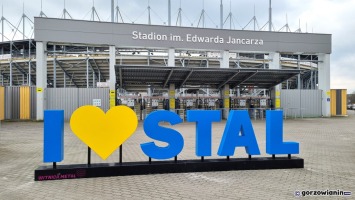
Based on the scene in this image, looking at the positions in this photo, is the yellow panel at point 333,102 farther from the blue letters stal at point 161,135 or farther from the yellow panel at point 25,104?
the yellow panel at point 25,104

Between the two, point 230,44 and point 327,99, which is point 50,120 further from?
point 327,99

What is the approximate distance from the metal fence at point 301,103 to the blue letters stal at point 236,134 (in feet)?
70.1

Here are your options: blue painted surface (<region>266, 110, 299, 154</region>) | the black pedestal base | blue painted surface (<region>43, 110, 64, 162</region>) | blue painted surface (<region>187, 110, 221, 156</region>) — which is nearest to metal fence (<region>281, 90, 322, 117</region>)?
blue painted surface (<region>266, 110, 299, 154</region>)

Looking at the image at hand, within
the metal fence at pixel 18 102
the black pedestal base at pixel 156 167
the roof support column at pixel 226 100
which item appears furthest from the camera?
the roof support column at pixel 226 100

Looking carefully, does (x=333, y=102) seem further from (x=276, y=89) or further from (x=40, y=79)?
(x=40, y=79)

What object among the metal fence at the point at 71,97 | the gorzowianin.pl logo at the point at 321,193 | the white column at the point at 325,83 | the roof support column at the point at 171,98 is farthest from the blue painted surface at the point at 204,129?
the white column at the point at 325,83

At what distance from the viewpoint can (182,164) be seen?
6.83 meters

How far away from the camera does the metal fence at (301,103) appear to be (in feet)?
87.8

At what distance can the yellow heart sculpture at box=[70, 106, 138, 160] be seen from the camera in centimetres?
627

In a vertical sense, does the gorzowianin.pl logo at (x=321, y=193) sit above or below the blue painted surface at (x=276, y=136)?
below

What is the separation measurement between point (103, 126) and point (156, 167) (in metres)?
1.61

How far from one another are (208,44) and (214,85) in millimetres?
4101

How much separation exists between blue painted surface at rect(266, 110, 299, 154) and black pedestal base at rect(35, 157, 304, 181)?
28 centimetres

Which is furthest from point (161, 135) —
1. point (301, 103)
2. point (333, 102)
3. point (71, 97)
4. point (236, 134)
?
point (333, 102)
